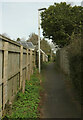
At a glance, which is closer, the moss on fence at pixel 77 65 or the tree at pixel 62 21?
the moss on fence at pixel 77 65

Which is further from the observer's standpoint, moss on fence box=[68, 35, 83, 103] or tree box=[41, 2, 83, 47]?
tree box=[41, 2, 83, 47]

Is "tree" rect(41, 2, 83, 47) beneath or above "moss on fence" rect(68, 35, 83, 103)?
above

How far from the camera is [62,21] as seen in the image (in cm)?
1633

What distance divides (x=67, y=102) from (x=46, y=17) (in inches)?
618

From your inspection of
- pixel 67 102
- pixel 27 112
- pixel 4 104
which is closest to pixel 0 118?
pixel 4 104

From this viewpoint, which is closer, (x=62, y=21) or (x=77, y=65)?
(x=77, y=65)

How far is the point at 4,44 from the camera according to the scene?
9.96 feet

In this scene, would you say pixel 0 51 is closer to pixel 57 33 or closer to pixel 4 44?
pixel 4 44

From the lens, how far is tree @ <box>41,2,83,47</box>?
1631 cm

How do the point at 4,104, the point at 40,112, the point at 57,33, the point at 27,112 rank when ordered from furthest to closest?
the point at 57,33 < the point at 40,112 < the point at 27,112 < the point at 4,104

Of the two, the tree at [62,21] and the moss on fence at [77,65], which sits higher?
the tree at [62,21]

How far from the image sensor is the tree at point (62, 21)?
1631cm

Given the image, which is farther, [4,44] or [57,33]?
[57,33]

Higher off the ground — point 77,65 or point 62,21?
point 62,21
